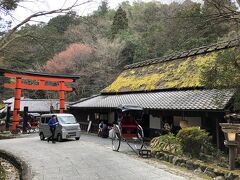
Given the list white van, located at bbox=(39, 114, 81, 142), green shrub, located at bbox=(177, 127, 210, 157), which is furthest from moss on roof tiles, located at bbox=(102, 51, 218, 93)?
white van, located at bbox=(39, 114, 81, 142)

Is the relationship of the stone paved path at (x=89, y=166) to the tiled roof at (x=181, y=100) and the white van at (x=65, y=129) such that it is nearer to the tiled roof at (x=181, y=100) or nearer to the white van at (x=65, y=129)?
the tiled roof at (x=181, y=100)

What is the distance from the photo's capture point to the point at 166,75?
795 inches

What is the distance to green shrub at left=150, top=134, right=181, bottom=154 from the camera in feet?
41.1

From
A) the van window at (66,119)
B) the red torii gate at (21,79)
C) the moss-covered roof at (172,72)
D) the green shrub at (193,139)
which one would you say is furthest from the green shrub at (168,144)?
the red torii gate at (21,79)

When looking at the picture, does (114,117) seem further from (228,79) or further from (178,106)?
(228,79)

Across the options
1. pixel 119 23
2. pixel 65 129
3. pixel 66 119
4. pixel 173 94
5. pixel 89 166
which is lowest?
pixel 89 166

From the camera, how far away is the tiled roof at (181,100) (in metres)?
12.7

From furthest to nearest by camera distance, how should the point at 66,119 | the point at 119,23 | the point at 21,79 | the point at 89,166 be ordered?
the point at 119,23 < the point at 21,79 < the point at 66,119 < the point at 89,166

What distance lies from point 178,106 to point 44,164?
22.9ft

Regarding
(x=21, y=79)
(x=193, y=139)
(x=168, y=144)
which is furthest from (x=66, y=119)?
(x=21, y=79)

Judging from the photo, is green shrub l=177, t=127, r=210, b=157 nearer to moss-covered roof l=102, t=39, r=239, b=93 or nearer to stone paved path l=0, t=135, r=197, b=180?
stone paved path l=0, t=135, r=197, b=180

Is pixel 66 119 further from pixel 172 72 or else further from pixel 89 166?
pixel 89 166

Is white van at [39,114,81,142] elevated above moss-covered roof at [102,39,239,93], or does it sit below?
below

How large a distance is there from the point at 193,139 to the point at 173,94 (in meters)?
6.03
